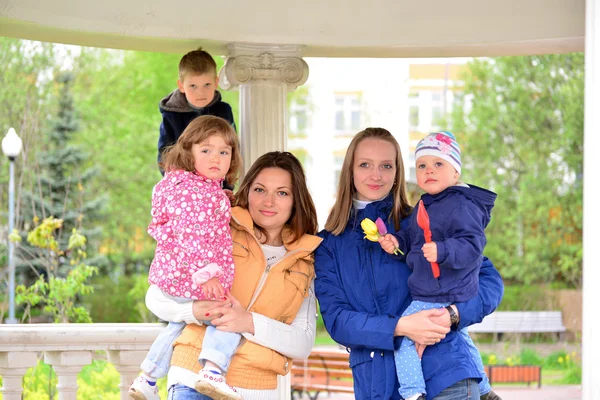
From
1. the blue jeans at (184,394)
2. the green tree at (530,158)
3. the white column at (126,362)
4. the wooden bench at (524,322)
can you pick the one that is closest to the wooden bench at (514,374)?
the wooden bench at (524,322)

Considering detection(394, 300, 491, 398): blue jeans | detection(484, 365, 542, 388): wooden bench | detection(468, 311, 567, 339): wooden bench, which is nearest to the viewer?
detection(394, 300, 491, 398): blue jeans

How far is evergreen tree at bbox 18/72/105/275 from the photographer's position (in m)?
21.6

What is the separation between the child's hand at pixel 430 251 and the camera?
11.9ft

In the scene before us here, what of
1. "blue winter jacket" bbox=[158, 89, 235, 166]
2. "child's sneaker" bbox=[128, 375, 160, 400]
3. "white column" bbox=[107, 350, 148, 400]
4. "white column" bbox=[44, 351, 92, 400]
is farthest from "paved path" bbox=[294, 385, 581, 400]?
"child's sneaker" bbox=[128, 375, 160, 400]

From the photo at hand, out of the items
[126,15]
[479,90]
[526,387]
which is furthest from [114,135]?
[126,15]

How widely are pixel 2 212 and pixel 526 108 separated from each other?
15.4m

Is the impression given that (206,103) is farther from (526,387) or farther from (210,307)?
(526,387)

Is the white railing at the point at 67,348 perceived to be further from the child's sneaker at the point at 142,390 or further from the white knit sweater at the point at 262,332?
the white knit sweater at the point at 262,332

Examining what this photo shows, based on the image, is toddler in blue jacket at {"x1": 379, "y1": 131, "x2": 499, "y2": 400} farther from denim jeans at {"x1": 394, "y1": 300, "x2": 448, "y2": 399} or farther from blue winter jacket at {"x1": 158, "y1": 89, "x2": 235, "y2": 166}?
blue winter jacket at {"x1": 158, "y1": 89, "x2": 235, "y2": 166}

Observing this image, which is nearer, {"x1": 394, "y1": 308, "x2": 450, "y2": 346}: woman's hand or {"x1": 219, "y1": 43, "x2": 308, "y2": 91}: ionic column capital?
{"x1": 394, "y1": 308, "x2": 450, "y2": 346}: woman's hand

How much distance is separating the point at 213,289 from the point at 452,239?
1069 mm

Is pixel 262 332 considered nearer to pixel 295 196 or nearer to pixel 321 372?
pixel 295 196

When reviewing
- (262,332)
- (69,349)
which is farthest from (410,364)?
(69,349)

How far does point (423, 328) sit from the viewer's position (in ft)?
12.2
